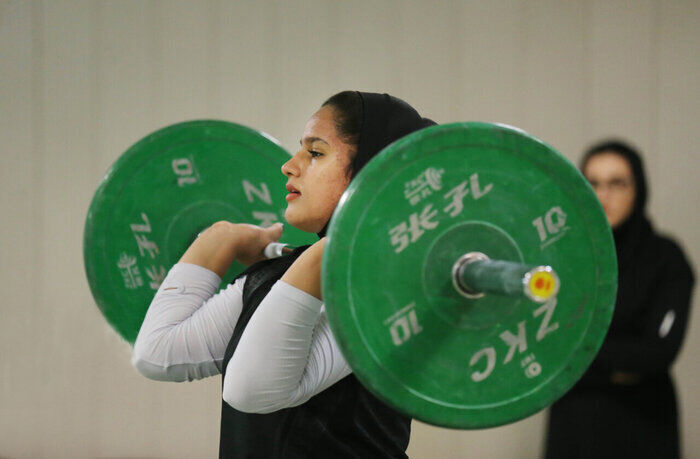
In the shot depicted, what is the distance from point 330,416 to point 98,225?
61cm

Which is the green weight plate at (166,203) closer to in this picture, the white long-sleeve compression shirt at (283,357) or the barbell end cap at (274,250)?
the barbell end cap at (274,250)

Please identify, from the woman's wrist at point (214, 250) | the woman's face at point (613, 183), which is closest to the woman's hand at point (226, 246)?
the woman's wrist at point (214, 250)

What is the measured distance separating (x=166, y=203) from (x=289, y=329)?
1.92 ft

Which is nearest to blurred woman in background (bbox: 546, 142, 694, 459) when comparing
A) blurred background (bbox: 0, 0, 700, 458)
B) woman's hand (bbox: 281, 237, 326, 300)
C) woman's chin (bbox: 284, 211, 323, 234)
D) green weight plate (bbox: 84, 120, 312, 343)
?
blurred background (bbox: 0, 0, 700, 458)

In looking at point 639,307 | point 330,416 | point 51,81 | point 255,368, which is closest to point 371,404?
point 330,416

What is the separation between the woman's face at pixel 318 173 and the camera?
0.88 metres

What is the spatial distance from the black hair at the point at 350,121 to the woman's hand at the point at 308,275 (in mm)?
176

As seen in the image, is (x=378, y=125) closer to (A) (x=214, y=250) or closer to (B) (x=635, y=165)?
(A) (x=214, y=250)

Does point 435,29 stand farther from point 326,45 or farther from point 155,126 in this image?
point 155,126

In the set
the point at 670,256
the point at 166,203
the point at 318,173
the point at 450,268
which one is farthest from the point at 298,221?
the point at 670,256

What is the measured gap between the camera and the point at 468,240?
0.68 metres

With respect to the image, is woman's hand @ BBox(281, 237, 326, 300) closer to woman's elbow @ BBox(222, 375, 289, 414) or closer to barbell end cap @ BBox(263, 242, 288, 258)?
woman's elbow @ BBox(222, 375, 289, 414)

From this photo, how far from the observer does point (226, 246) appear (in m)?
1.03

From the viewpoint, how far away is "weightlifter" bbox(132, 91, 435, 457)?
2.36 ft
